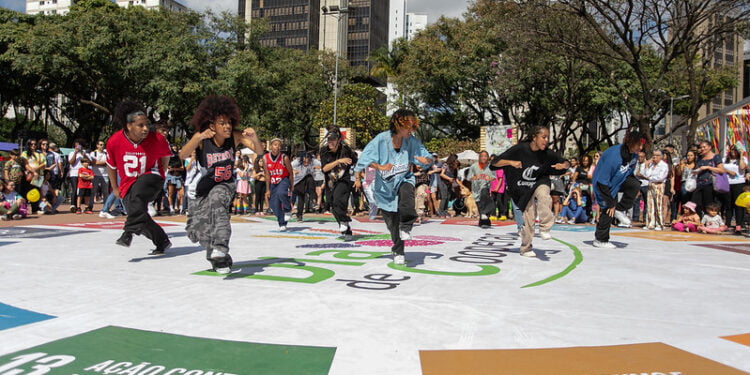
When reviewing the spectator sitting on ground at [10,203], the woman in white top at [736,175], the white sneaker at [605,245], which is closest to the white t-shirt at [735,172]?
the woman in white top at [736,175]

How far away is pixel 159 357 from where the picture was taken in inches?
120

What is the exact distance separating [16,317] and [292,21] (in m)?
120

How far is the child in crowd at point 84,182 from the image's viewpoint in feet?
46.2

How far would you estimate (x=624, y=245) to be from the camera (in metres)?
9.05

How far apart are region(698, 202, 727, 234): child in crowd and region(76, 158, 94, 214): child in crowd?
1450cm

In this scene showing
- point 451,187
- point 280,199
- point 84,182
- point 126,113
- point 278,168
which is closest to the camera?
point 126,113

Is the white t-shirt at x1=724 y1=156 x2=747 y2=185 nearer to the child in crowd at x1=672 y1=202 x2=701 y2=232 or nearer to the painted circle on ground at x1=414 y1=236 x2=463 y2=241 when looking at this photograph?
the child in crowd at x1=672 y1=202 x2=701 y2=232

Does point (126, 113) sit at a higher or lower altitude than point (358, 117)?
lower

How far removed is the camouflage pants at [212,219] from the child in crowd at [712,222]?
35.5 ft

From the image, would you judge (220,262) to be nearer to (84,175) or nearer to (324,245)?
(324,245)

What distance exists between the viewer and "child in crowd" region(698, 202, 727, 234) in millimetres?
12117

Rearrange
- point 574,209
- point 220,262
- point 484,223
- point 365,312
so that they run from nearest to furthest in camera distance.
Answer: point 365,312
point 220,262
point 484,223
point 574,209

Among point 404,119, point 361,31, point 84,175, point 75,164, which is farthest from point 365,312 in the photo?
point 361,31

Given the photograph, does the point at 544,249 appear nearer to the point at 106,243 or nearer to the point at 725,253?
the point at 725,253
